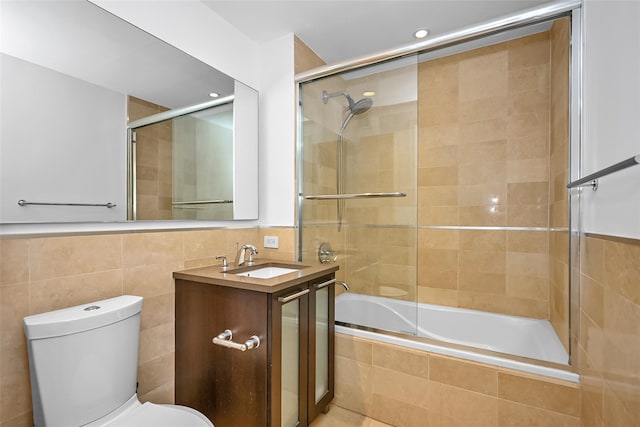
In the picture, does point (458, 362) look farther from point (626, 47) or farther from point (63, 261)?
point (63, 261)

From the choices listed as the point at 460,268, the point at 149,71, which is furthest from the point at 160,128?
the point at 460,268

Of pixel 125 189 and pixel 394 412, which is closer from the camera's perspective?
pixel 125 189

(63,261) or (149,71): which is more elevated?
(149,71)

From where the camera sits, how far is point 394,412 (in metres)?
1.59

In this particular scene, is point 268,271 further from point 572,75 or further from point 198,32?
point 572,75

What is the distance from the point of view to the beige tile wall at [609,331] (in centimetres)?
83

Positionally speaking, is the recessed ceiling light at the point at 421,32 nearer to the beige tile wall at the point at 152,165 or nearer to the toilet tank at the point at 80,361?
the beige tile wall at the point at 152,165

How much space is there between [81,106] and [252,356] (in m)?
1.30

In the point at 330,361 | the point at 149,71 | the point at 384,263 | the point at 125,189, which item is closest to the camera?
the point at 125,189

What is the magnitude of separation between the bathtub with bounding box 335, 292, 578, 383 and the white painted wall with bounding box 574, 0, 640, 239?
71 cm

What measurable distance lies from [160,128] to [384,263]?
158 cm

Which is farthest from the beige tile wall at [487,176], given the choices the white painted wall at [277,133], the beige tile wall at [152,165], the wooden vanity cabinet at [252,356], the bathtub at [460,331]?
the beige tile wall at [152,165]

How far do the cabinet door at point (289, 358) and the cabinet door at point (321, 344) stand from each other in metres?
0.05

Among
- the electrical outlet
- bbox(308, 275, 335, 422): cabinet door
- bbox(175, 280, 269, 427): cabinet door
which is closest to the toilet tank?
bbox(175, 280, 269, 427): cabinet door
